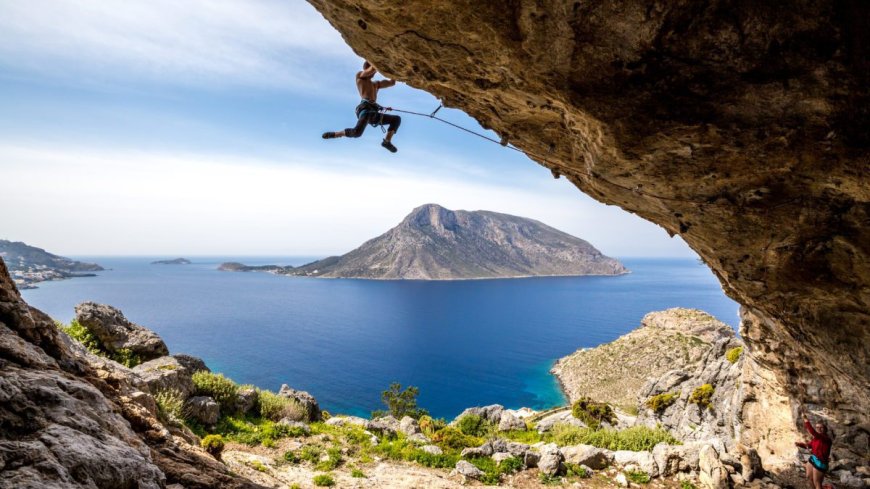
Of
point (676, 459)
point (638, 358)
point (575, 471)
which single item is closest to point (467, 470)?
point (575, 471)

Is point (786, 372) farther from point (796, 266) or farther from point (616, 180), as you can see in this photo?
point (616, 180)

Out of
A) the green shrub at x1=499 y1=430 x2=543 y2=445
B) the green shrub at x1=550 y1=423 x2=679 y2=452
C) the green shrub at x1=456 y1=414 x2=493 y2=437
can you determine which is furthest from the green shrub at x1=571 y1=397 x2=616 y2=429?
the green shrub at x1=550 y1=423 x2=679 y2=452

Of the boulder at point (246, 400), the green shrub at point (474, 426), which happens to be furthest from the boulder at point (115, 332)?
the green shrub at point (474, 426)

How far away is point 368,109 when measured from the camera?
10.4 metres

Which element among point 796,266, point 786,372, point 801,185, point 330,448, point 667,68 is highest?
point 667,68

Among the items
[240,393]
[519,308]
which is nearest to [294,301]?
[519,308]

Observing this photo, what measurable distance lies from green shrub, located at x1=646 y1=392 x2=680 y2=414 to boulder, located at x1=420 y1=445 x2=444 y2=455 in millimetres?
19043

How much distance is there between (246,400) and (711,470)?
17.8 meters

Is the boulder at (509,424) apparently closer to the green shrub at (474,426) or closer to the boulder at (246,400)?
the green shrub at (474,426)

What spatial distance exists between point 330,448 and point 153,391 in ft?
20.7

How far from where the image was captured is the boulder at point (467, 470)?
13047 mm

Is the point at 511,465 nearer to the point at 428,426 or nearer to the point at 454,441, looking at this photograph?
the point at 454,441

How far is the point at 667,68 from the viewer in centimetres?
525

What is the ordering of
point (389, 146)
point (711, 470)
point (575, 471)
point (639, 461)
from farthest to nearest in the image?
point (639, 461), point (575, 471), point (711, 470), point (389, 146)
